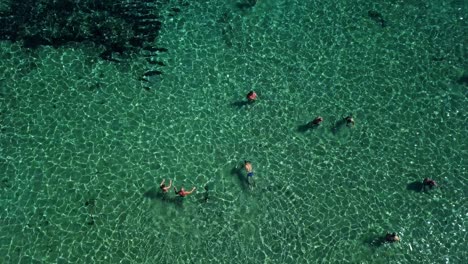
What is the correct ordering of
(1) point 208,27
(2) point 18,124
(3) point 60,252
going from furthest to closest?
(1) point 208,27 → (2) point 18,124 → (3) point 60,252

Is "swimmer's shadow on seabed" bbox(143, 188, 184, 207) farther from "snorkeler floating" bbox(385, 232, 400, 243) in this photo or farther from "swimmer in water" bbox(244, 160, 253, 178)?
"snorkeler floating" bbox(385, 232, 400, 243)

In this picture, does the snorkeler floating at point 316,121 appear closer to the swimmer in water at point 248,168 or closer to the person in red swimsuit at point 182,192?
the swimmer in water at point 248,168

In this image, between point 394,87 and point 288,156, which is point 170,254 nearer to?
point 288,156

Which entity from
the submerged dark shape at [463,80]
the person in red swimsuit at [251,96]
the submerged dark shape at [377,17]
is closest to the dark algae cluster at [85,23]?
the person in red swimsuit at [251,96]

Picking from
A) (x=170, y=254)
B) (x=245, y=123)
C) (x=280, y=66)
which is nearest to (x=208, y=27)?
(x=280, y=66)

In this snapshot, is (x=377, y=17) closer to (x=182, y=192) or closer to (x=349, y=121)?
(x=349, y=121)

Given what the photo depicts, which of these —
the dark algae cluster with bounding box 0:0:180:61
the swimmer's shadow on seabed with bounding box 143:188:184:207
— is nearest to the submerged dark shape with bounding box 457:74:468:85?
the swimmer's shadow on seabed with bounding box 143:188:184:207
